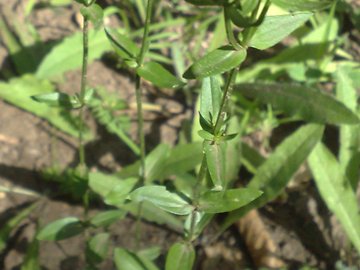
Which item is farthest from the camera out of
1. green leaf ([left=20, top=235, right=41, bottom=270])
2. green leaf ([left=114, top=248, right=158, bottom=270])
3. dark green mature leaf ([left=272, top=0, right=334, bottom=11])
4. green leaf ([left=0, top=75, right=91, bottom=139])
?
green leaf ([left=0, top=75, right=91, bottom=139])

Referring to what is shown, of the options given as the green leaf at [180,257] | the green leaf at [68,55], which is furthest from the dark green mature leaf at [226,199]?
the green leaf at [68,55]

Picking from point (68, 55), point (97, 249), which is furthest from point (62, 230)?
point (68, 55)

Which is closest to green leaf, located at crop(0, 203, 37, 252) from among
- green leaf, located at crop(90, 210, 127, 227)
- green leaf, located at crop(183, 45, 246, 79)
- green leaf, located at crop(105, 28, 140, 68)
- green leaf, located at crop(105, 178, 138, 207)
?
green leaf, located at crop(90, 210, 127, 227)

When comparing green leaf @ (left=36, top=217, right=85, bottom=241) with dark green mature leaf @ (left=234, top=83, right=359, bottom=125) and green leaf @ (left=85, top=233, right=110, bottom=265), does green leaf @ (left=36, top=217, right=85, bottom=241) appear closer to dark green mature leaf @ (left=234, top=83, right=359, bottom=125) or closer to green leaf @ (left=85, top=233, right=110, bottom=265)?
green leaf @ (left=85, top=233, right=110, bottom=265)

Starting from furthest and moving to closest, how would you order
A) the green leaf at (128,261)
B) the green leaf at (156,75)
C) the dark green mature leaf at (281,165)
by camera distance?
the dark green mature leaf at (281,165) < the green leaf at (128,261) < the green leaf at (156,75)

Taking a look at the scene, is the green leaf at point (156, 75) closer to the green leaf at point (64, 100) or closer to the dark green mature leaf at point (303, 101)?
the green leaf at point (64, 100)
